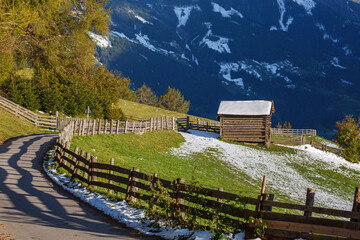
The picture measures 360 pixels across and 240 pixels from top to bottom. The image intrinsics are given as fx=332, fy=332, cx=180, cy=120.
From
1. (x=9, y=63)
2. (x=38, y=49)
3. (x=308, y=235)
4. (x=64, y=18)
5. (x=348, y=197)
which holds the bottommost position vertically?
(x=348, y=197)

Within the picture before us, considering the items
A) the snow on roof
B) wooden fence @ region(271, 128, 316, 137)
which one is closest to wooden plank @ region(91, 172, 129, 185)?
the snow on roof

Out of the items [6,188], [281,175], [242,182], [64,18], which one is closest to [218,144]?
[281,175]

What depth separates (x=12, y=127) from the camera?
33.5 metres

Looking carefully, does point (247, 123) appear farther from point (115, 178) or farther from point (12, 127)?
point (115, 178)

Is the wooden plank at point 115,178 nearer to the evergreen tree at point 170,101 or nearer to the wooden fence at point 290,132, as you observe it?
the wooden fence at point 290,132

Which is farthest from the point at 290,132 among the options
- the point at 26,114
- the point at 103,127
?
the point at 26,114

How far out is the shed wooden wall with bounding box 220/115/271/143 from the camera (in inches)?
1854

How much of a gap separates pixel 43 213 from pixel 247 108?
40022 millimetres

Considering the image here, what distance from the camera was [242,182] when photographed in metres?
28.2

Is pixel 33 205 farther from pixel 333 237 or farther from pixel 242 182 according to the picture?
pixel 242 182

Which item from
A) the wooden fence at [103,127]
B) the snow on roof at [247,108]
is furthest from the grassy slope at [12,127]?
the snow on roof at [247,108]

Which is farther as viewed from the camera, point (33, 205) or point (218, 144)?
point (218, 144)

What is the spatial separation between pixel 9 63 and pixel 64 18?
9573mm

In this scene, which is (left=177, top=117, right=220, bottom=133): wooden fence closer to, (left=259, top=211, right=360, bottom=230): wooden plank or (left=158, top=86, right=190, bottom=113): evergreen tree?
(left=259, top=211, right=360, bottom=230): wooden plank
